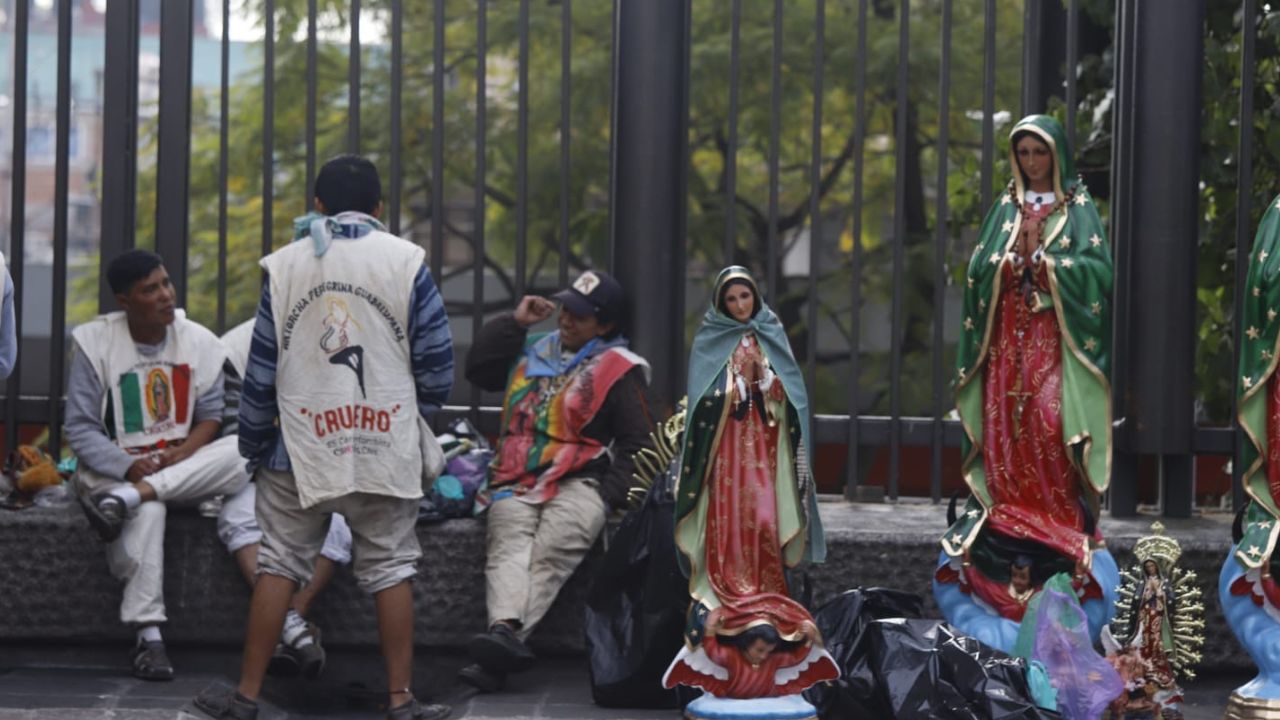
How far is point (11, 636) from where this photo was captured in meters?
7.69

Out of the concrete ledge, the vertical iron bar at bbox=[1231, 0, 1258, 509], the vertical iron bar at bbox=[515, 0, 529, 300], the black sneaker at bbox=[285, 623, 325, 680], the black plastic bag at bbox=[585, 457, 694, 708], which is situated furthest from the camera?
the vertical iron bar at bbox=[515, 0, 529, 300]

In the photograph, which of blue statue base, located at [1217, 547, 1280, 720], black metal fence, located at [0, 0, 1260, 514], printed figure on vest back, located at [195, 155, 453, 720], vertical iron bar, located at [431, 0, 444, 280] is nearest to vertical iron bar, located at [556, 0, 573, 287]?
black metal fence, located at [0, 0, 1260, 514]

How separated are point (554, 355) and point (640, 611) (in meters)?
1.13

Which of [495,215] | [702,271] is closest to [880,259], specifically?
[495,215]

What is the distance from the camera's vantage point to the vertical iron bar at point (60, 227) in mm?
7949

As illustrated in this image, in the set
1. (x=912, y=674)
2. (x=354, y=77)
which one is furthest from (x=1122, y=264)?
(x=354, y=77)

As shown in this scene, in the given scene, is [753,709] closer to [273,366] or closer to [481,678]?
[481,678]

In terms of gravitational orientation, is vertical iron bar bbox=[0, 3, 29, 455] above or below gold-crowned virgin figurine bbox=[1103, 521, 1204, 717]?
above

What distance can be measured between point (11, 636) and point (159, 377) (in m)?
1.16

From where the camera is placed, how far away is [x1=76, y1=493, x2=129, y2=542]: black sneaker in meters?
7.22

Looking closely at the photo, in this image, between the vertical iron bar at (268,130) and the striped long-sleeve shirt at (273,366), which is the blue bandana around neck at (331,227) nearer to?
the striped long-sleeve shirt at (273,366)

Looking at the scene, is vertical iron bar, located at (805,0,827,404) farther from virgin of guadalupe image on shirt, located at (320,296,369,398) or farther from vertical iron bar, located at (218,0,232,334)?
vertical iron bar, located at (218,0,232,334)

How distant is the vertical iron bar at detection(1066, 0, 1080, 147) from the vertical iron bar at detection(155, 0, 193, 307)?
3454 millimetres

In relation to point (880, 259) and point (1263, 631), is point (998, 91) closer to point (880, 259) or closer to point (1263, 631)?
point (880, 259)
